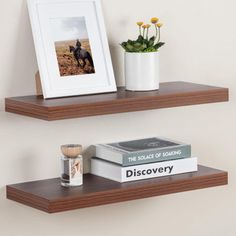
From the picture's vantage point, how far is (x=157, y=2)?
1853mm

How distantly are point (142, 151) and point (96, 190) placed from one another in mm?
161

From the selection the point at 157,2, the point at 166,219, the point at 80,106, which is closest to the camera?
the point at 80,106

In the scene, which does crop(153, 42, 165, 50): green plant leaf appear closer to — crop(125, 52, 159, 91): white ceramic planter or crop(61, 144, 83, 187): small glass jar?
crop(125, 52, 159, 91): white ceramic planter

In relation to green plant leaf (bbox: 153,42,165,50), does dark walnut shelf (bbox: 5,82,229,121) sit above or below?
below

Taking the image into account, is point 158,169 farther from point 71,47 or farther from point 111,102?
point 71,47

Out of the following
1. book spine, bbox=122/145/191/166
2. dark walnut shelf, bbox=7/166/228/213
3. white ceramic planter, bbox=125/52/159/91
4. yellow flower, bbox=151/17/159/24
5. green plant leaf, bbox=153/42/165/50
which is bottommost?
dark walnut shelf, bbox=7/166/228/213

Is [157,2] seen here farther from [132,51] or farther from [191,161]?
[191,161]

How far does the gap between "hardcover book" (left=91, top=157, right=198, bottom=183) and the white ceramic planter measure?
0.19 meters

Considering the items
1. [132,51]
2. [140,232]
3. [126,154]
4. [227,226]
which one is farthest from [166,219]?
[132,51]

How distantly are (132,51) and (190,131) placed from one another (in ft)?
1.16

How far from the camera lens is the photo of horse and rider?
5.51 ft

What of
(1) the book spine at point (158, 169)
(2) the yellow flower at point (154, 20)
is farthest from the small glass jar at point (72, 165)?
(2) the yellow flower at point (154, 20)

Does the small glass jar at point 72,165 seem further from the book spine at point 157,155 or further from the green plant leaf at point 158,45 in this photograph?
the green plant leaf at point 158,45

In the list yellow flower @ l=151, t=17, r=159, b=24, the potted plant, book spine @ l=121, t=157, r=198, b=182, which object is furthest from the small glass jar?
yellow flower @ l=151, t=17, r=159, b=24
